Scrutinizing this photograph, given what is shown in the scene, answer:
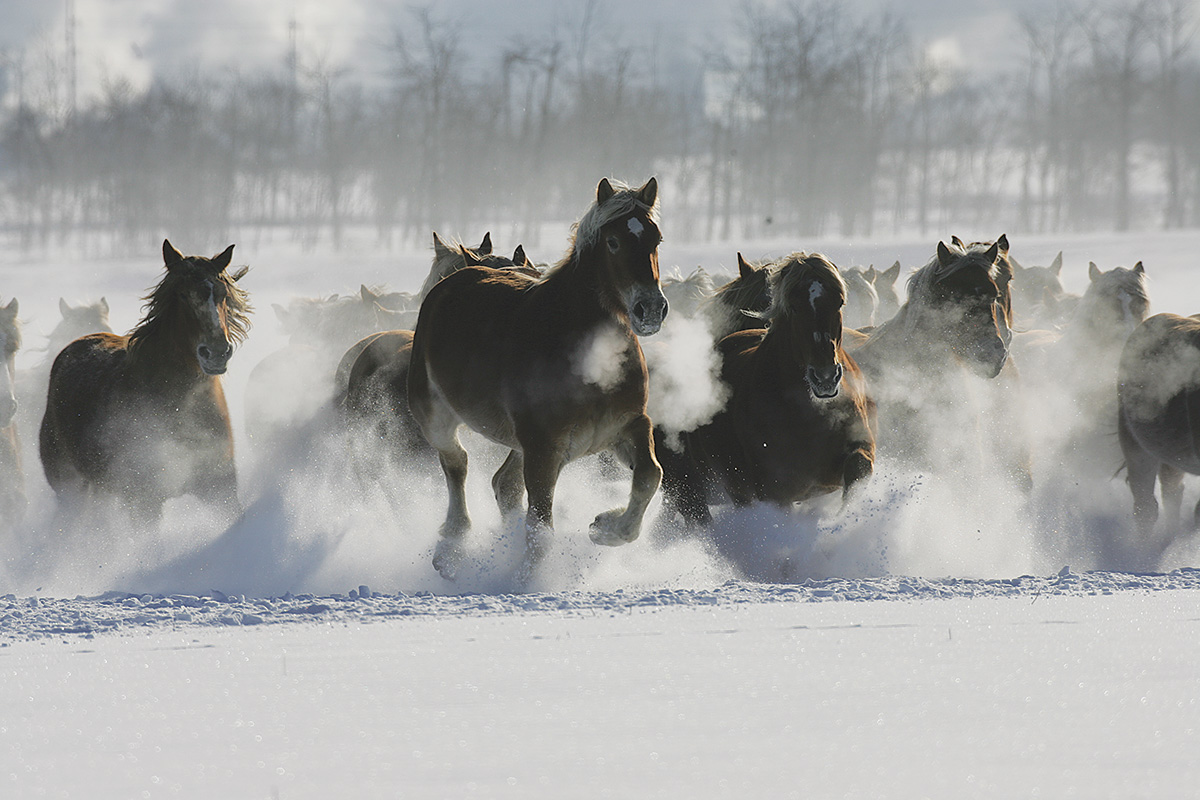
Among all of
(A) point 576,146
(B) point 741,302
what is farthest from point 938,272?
(A) point 576,146

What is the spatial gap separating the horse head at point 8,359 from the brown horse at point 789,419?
4566 mm

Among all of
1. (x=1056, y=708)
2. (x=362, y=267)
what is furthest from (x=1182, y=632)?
(x=362, y=267)

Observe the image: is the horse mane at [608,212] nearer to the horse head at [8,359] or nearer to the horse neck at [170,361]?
the horse neck at [170,361]

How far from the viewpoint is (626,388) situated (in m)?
5.64

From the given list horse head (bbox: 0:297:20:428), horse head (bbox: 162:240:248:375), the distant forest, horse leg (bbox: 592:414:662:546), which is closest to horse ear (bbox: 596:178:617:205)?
horse leg (bbox: 592:414:662:546)

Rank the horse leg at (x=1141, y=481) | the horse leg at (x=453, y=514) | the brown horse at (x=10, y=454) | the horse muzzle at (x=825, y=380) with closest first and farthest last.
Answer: the horse muzzle at (x=825, y=380) → the horse leg at (x=453, y=514) → the horse leg at (x=1141, y=481) → the brown horse at (x=10, y=454)

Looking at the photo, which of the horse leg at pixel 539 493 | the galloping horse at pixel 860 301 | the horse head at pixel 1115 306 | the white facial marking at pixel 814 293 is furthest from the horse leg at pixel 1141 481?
the horse leg at pixel 539 493

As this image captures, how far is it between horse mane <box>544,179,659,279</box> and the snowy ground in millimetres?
1502

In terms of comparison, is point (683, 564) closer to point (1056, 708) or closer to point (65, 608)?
point (65, 608)

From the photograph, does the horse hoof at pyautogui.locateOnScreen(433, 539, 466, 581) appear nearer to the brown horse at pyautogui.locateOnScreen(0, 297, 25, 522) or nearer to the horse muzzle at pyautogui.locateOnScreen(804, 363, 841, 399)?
the horse muzzle at pyautogui.locateOnScreen(804, 363, 841, 399)

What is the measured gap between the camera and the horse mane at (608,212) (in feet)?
18.2

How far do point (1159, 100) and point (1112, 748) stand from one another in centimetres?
4139

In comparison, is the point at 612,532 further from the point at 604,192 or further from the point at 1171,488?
the point at 1171,488

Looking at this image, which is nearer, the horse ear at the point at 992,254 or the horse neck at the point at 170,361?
the horse ear at the point at 992,254
